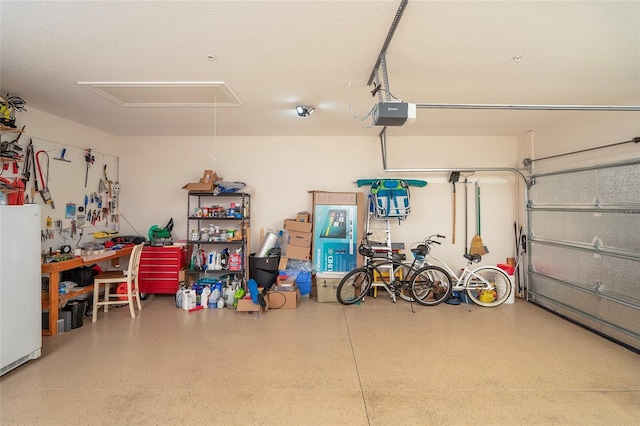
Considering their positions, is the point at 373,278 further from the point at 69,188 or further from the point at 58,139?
the point at 58,139

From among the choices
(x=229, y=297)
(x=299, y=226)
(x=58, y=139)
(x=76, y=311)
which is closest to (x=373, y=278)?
(x=299, y=226)

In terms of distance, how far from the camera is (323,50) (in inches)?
87.3

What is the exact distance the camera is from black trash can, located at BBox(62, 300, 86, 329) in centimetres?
322

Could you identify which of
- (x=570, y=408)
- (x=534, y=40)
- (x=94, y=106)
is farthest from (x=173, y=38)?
(x=570, y=408)

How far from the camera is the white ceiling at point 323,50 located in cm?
179

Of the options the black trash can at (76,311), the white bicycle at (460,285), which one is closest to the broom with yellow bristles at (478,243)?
the white bicycle at (460,285)

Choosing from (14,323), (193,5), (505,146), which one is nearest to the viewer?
(193,5)

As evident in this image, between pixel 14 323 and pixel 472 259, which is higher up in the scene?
pixel 472 259

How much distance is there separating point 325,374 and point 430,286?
232cm

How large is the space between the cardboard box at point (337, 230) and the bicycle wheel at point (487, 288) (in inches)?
64.6

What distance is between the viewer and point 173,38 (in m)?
2.07

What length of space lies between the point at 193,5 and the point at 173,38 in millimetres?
432

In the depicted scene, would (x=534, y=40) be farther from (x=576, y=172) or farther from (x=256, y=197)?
(x=256, y=197)

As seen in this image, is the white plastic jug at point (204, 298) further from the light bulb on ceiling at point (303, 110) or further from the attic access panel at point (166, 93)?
the light bulb on ceiling at point (303, 110)
